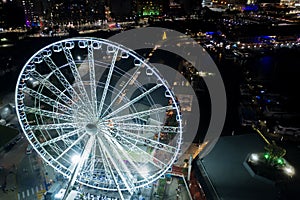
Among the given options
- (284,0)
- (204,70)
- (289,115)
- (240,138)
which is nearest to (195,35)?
(204,70)

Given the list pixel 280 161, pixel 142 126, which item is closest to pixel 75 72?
pixel 142 126

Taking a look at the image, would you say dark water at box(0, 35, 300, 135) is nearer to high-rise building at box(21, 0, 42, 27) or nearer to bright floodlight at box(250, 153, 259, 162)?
bright floodlight at box(250, 153, 259, 162)

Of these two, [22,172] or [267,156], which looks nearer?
A: [267,156]

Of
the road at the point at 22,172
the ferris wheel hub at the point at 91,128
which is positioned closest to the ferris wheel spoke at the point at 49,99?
the ferris wheel hub at the point at 91,128

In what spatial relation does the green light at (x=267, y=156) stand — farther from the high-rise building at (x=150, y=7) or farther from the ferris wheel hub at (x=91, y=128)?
the high-rise building at (x=150, y=7)

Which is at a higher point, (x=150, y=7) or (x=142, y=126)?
(x=150, y=7)

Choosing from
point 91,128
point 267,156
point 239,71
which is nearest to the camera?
point 91,128

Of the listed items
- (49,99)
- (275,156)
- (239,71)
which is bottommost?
(275,156)

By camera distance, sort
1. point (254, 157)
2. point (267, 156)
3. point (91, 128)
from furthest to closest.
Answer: point (254, 157), point (267, 156), point (91, 128)

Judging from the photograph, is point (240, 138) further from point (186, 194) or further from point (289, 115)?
point (289, 115)

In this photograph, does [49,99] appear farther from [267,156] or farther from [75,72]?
[267,156]

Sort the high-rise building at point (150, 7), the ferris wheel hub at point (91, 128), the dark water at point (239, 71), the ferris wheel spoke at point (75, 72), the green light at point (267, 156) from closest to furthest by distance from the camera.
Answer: the ferris wheel hub at point (91, 128) < the ferris wheel spoke at point (75, 72) < the green light at point (267, 156) < the dark water at point (239, 71) < the high-rise building at point (150, 7)
